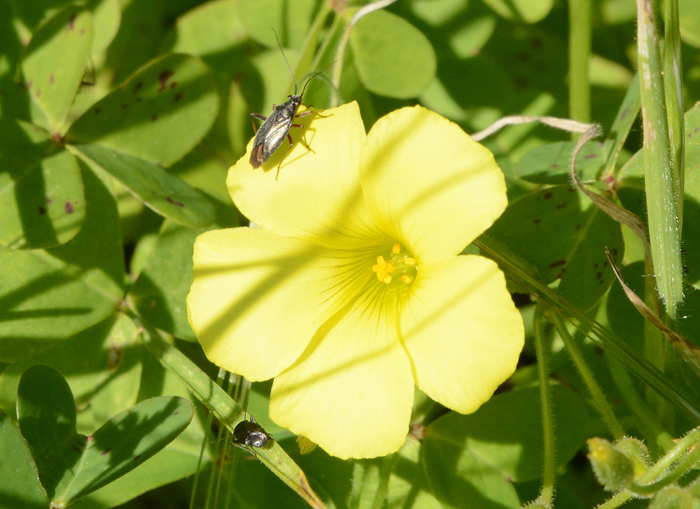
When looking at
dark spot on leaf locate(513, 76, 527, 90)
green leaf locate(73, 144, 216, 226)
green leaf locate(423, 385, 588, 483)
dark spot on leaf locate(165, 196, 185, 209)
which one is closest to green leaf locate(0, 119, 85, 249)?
green leaf locate(73, 144, 216, 226)

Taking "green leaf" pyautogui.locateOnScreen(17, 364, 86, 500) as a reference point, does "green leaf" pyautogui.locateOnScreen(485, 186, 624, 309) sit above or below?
above

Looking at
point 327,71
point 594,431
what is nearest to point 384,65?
point 327,71

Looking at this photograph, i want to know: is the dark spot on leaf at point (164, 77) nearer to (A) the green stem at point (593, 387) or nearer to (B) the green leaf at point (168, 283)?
(B) the green leaf at point (168, 283)

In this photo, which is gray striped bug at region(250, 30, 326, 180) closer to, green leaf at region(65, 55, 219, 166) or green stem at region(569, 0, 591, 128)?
green leaf at region(65, 55, 219, 166)

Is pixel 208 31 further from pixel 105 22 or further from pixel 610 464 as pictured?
pixel 610 464

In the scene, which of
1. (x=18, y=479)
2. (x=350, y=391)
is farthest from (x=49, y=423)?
(x=350, y=391)
